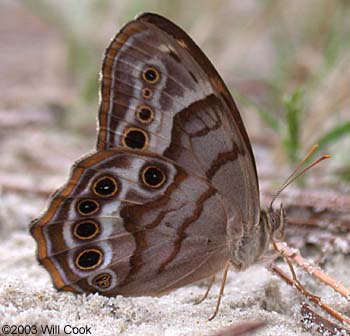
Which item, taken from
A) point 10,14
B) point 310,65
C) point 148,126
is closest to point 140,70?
point 148,126

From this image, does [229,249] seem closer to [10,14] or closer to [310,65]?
[310,65]

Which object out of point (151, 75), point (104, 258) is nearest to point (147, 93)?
point (151, 75)

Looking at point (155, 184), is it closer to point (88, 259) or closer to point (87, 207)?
point (87, 207)

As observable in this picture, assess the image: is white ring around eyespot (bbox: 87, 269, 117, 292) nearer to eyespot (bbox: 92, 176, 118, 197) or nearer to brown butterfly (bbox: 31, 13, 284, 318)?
brown butterfly (bbox: 31, 13, 284, 318)

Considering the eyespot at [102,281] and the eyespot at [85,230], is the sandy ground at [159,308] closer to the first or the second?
the eyespot at [102,281]

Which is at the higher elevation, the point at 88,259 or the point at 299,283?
the point at 299,283

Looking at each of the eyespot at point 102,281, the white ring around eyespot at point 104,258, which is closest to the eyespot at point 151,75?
the white ring around eyespot at point 104,258
